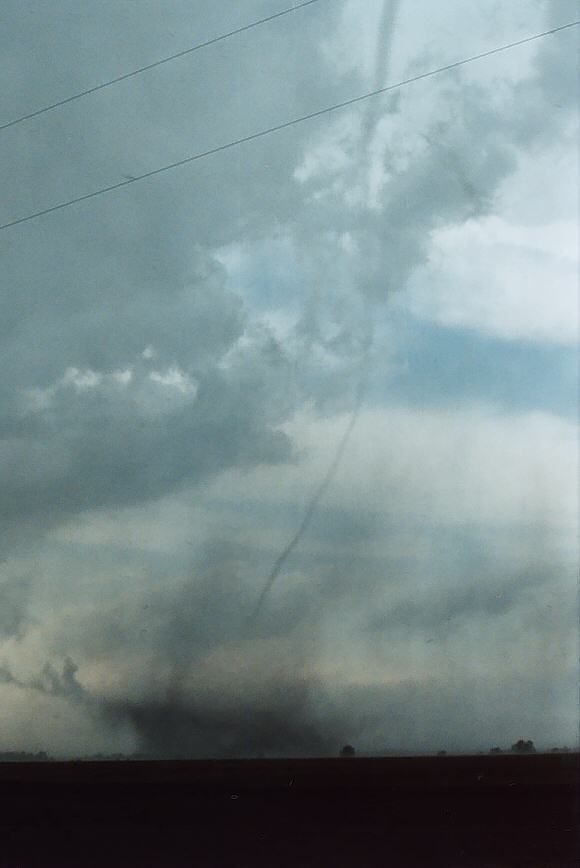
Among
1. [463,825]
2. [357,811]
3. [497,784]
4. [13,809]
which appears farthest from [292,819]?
[497,784]

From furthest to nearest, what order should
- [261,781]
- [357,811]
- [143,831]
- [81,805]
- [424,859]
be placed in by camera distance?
1. [261,781]
2. [81,805]
3. [357,811]
4. [143,831]
5. [424,859]

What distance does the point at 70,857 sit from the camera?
336 inches

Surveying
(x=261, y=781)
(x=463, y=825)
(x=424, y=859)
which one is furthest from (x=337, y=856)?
(x=261, y=781)

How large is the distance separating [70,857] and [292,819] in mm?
2929

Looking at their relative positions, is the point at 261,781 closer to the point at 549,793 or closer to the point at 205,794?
the point at 205,794

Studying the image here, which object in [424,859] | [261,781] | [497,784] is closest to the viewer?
[424,859]

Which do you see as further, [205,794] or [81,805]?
[205,794]

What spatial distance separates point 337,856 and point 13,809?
4.83m

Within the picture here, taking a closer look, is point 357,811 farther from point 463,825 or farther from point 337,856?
point 337,856

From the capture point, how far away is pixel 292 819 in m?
10.7

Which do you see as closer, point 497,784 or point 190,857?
point 190,857

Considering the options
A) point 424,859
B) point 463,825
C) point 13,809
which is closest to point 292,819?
point 463,825

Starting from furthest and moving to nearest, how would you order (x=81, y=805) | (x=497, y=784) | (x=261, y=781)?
(x=261, y=781) < (x=497, y=784) < (x=81, y=805)

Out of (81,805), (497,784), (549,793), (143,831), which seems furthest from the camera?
(497,784)
